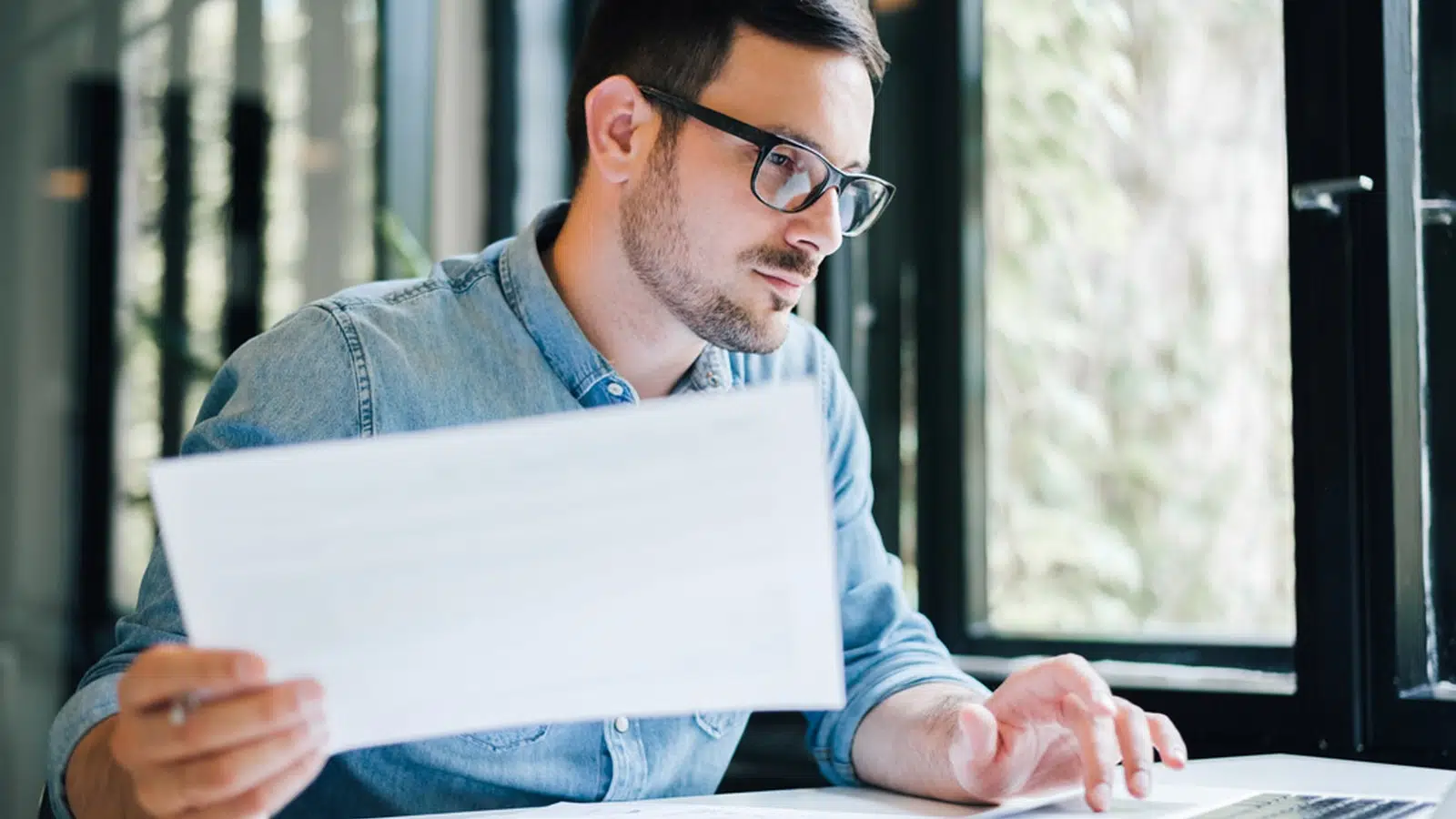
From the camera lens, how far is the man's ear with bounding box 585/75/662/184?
4.24 ft

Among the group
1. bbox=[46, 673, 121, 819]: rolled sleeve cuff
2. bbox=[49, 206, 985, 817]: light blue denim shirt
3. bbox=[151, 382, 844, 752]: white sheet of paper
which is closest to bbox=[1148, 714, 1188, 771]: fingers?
bbox=[49, 206, 985, 817]: light blue denim shirt

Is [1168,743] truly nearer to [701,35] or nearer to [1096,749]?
[1096,749]

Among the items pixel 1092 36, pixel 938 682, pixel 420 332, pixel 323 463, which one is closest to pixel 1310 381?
pixel 938 682

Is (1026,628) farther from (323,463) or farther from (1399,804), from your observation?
(323,463)

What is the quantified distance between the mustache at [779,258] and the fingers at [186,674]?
0.66m

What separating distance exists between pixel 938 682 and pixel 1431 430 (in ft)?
1.85

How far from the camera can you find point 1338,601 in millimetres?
1305

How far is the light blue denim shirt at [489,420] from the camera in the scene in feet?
→ 3.55

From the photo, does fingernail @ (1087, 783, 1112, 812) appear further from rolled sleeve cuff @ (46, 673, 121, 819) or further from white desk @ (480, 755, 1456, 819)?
rolled sleeve cuff @ (46, 673, 121, 819)

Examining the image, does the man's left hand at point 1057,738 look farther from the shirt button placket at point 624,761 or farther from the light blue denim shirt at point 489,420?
the shirt button placket at point 624,761

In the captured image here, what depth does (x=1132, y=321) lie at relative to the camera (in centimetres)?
179

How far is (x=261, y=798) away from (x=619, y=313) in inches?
27.1

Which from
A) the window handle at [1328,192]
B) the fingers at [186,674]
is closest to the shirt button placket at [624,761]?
the fingers at [186,674]

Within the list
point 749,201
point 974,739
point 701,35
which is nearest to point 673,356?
point 749,201
